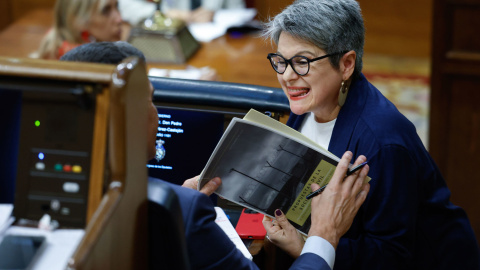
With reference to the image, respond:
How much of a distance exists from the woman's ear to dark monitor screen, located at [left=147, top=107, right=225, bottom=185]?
1.29 ft

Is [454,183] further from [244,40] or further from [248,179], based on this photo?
[248,179]

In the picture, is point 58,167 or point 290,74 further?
point 290,74

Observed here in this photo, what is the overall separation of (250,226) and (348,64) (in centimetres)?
50

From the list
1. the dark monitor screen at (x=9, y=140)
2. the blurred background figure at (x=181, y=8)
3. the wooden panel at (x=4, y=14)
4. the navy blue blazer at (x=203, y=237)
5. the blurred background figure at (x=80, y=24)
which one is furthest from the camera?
the wooden panel at (x=4, y=14)

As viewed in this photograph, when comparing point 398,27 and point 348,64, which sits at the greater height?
point 348,64

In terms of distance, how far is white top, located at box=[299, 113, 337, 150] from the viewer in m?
1.87

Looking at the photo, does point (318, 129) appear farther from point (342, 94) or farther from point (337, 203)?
point (337, 203)

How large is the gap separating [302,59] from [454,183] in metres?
1.97

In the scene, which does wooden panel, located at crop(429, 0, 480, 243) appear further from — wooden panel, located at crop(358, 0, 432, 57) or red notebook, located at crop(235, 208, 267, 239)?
wooden panel, located at crop(358, 0, 432, 57)

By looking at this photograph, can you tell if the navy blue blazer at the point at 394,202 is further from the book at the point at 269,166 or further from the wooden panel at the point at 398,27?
the wooden panel at the point at 398,27

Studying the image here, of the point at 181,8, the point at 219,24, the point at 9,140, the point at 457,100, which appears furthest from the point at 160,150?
the point at 181,8

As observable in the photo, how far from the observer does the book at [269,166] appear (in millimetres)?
1609

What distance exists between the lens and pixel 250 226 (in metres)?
1.86

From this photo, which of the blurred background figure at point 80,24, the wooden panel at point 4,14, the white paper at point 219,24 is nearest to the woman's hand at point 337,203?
the blurred background figure at point 80,24
